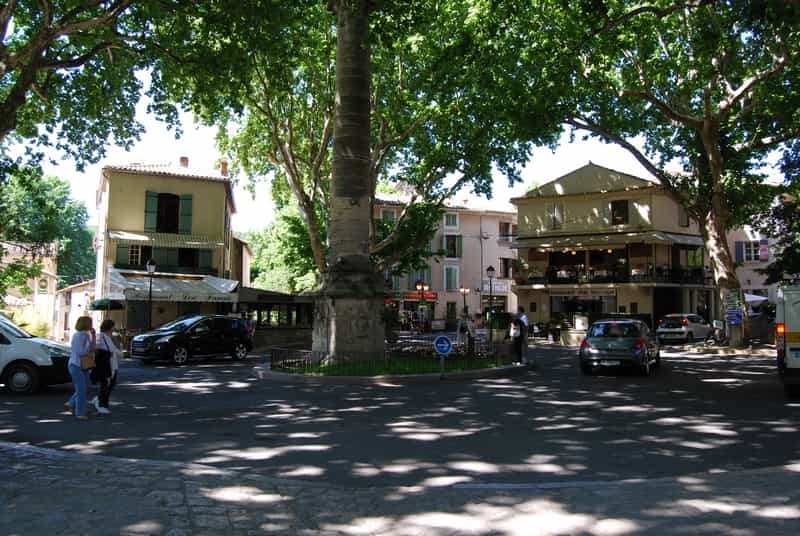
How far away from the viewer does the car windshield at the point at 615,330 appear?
58.2 feet

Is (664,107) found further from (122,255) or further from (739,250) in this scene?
(739,250)

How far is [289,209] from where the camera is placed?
51.4m

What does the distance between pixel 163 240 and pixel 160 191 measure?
2.78 metres

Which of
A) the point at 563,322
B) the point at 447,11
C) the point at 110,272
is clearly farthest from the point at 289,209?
the point at 447,11

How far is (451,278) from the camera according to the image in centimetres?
6059

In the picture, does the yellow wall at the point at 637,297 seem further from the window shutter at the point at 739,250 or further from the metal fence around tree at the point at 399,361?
the metal fence around tree at the point at 399,361

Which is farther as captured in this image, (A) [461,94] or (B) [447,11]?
(A) [461,94]

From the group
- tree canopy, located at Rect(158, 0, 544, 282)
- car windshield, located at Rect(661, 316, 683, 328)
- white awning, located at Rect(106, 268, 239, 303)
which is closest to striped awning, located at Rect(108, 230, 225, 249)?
white awning, located at Rect(106, 268, 239, 303)

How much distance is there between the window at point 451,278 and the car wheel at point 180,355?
40.4 m

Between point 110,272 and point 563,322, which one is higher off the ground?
point 110,272

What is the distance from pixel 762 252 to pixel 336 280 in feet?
130

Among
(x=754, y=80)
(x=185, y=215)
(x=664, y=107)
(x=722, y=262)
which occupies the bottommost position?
(x=722, y=262)

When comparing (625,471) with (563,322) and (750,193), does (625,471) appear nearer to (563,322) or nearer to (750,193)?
(750,193)

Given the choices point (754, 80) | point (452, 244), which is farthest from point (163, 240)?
point (452, 244)
